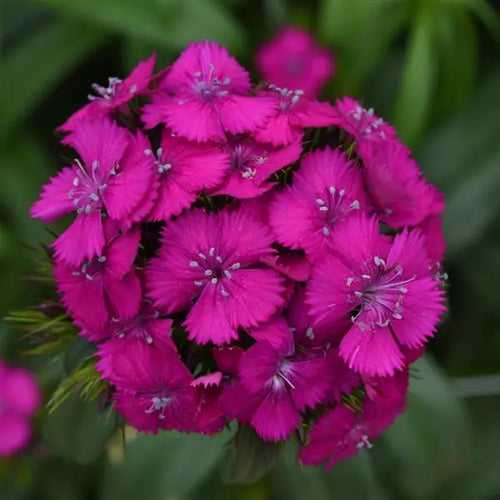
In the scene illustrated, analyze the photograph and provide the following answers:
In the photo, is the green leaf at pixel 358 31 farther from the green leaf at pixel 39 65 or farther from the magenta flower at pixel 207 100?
the magenta flower at pixel 207 100

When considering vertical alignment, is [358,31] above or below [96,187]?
above

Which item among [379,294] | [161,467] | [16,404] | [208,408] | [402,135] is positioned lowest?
[16,404]

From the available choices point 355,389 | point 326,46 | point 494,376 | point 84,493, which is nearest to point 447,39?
point 326,46

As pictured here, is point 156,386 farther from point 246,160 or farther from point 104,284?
point 246,160

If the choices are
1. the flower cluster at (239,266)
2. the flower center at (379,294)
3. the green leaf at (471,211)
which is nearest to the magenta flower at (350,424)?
the flower cluster at (239,266)

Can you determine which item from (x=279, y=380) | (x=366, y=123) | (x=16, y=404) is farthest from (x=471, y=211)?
(x=16, y=404)

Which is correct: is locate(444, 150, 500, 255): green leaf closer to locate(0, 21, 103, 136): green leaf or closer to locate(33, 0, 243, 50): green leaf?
locate(33, 0, 243, 50): green leaf
